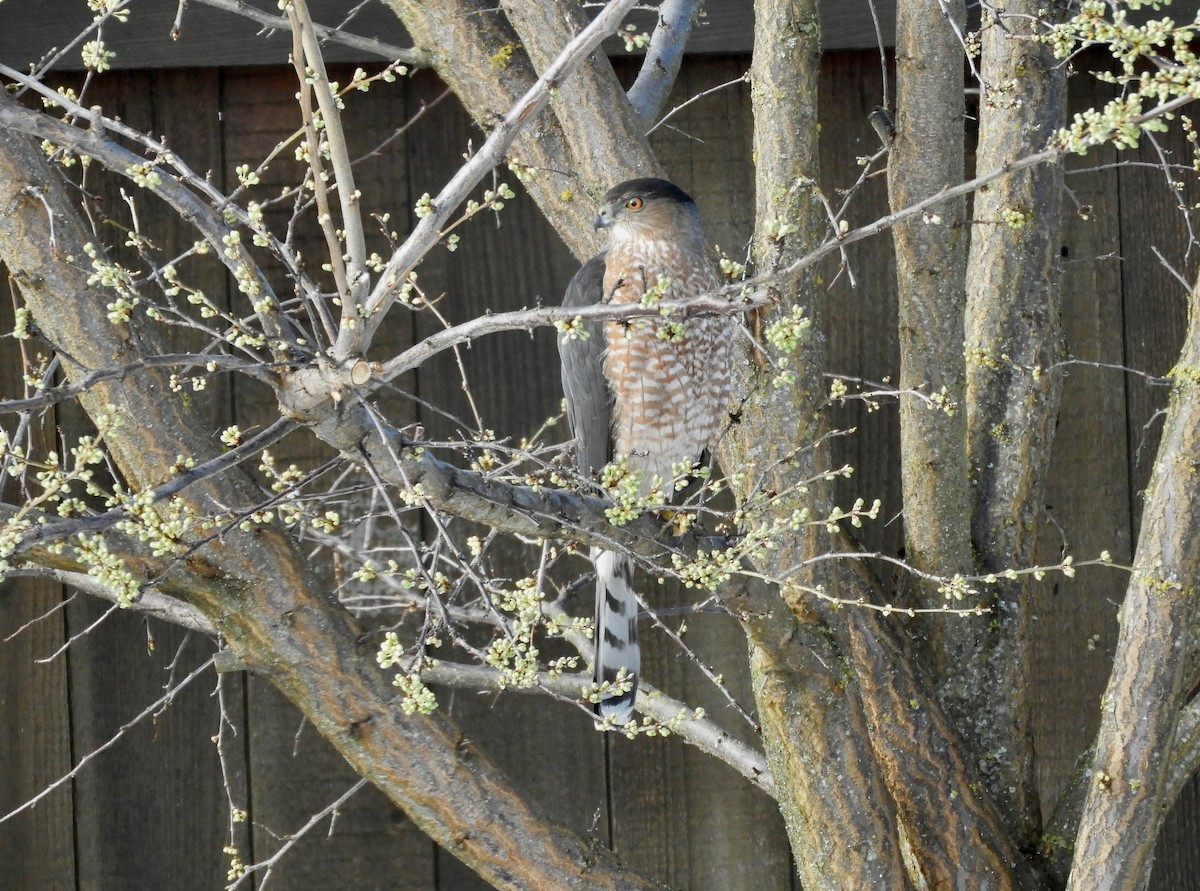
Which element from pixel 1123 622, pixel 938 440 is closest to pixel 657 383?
pixel 938 440

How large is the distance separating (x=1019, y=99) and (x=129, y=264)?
92.6 inches

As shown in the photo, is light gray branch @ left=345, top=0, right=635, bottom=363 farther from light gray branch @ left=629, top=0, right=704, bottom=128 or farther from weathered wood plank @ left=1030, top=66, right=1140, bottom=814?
weathered wood plank @ left=1030, top=66, right=1140, bottom=814

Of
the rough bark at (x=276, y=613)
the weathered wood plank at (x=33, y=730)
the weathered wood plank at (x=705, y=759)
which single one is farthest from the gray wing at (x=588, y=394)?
the weathered wood plank at (x=33, y=730)

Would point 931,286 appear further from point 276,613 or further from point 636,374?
point 276,613

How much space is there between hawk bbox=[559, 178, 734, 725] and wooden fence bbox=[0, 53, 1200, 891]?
1.18 ft

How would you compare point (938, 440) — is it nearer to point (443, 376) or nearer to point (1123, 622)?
point (1123, 622)

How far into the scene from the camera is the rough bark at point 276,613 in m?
2.13

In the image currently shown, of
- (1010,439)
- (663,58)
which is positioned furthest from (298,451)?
(1010,439)

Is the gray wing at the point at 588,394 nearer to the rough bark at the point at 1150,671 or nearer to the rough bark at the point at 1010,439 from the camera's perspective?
the rough bark at the point at 1010,439

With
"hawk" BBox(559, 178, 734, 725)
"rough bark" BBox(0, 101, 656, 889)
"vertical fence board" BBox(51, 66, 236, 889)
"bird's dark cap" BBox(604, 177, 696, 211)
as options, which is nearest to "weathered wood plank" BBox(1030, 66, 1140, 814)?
"hawk" BBox(559, 178, 734, 725)

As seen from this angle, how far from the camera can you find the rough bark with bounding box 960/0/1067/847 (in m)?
2.62

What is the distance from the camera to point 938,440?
248 cm

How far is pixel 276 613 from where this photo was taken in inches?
87.0

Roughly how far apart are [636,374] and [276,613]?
1.00 metres
